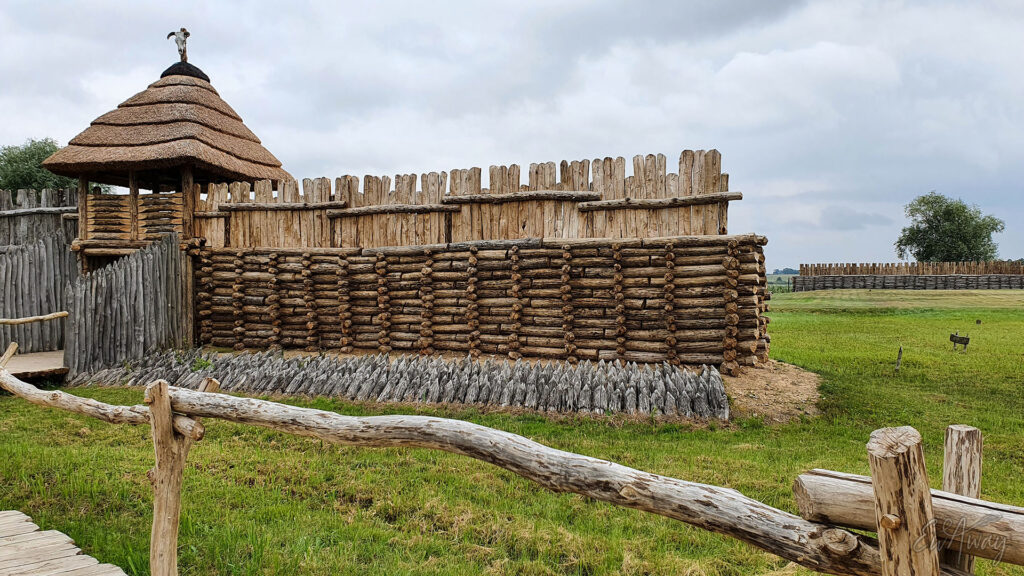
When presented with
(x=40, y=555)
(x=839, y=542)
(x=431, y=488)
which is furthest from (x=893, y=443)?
(x=40, y=555)

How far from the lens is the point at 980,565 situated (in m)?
3.98

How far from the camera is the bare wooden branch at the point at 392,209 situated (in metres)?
11.9

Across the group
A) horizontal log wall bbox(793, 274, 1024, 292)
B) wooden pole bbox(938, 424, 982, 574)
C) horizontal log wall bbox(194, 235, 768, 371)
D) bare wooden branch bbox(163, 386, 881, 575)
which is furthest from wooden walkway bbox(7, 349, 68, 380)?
horizontal log wall bbox(793, 274, 1024, 292)

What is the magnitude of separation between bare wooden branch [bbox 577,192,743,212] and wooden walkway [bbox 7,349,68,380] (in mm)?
11202

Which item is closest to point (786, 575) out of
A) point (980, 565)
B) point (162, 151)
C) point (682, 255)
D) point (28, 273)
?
point (980, 565)

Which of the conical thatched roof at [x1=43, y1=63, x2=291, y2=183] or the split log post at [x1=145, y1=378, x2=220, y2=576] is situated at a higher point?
the conical thatched roof at [x1=43, y1=63, x2=291, y2=183]

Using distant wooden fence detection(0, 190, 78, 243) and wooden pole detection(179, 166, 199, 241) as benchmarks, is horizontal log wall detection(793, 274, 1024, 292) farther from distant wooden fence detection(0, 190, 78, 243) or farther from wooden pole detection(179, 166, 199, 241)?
distant wooden fence detection(0, 190, 78, 243)

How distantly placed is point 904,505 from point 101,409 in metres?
5.29

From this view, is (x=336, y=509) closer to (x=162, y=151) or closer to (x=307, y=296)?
(x=307, y=296)

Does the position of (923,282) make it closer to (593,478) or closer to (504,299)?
(504,299)

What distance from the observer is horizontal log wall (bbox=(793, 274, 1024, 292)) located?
36156mm

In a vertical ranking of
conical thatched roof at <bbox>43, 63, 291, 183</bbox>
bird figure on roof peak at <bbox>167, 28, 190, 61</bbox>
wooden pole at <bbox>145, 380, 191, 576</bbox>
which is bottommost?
wooden pole at <bbox>145, 380, 191, 576</bbox>

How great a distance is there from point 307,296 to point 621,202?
779 centimetres

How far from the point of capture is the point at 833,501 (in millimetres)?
2014
